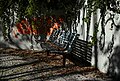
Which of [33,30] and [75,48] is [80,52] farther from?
[33,30]

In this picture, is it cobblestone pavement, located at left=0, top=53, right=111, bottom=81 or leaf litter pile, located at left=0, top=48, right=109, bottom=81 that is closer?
cobblestone pavement, located at left=0, top=53, right=111, bottom=81

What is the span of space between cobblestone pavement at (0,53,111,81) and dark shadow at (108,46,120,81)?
0.20 m

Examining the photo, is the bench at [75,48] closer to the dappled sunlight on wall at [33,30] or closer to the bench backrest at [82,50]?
the bench backrest at [82,50]

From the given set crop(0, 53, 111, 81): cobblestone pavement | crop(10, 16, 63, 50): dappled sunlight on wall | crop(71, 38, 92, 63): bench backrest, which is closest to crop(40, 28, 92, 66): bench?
crop(71, 38, 92, 63): bench backrest

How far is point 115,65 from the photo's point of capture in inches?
275

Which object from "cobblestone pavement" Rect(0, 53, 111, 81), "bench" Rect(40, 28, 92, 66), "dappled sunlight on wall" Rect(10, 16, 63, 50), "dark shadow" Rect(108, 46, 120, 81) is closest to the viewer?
"dark shadow" Rect(108, 46, 120, 81)

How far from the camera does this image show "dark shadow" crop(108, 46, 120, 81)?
22.4 ft

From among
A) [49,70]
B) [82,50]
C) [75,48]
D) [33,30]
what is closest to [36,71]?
[49,70]

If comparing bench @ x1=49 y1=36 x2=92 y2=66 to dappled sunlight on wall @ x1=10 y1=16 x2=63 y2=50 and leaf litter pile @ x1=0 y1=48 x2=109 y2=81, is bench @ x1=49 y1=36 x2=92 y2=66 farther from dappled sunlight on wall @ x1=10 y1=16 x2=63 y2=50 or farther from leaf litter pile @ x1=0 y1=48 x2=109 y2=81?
dappled sunlight on wall @ x1=10 y1=16 x2=63 y2=50

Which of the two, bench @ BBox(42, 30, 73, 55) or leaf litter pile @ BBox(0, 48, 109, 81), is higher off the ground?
bench @ BBox(42, 30, 73, 55)

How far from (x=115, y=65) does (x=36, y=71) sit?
199 cm

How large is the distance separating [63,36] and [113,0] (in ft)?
9.74

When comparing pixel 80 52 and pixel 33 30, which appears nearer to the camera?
pixel 80 52

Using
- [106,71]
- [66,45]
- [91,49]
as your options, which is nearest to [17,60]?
[66,45]
